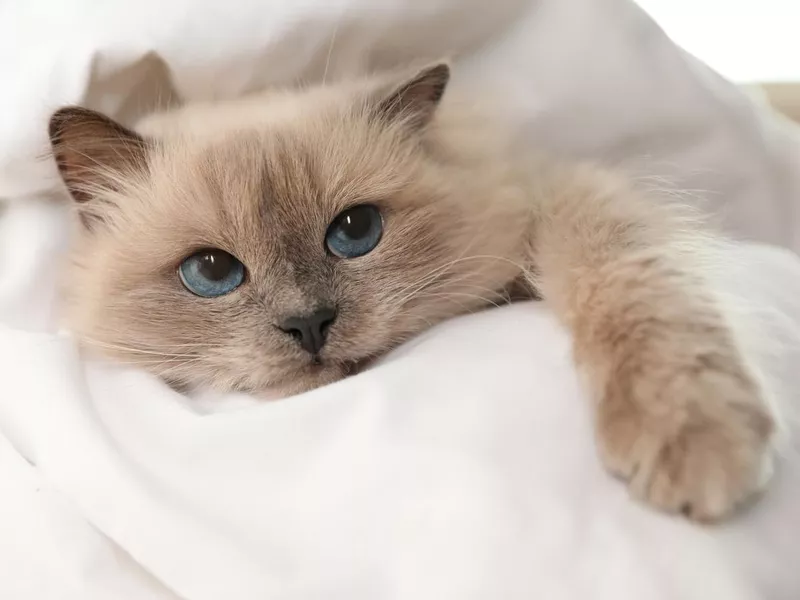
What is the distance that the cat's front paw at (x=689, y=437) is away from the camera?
0.73 metres

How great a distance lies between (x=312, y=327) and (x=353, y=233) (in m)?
0.17

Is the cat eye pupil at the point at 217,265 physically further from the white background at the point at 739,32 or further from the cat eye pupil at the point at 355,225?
the white background at the point at 739,32

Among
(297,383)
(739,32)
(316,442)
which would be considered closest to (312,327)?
(297,383)

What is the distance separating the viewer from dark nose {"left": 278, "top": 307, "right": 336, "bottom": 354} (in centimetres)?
99

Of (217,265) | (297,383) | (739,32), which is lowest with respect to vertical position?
(297,383)

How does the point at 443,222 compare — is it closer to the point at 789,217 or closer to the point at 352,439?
the point at 352,439

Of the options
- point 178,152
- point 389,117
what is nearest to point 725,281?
point 389,117

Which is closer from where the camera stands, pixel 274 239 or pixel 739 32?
pixel 274 239

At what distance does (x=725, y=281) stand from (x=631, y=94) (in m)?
0.46

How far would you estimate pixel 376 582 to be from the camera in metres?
0.75

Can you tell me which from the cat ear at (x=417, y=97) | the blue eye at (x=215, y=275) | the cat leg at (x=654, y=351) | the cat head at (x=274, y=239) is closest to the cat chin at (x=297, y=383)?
the cat head at (x=274, y=239)

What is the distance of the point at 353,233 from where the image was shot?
1.08m

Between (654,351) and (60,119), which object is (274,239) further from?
(654,351)

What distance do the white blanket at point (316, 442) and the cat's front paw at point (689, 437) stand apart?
3 centimetres
